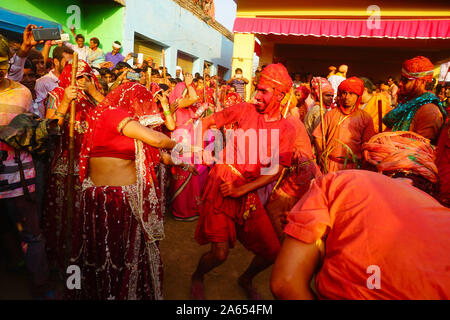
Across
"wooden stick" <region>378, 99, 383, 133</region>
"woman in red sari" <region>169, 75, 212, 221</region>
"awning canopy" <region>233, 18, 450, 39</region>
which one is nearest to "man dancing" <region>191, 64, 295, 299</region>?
"woman in red sari" <region>169, 75, 212, 221</region>

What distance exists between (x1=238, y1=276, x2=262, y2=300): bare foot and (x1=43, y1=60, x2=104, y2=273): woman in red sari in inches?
68.9

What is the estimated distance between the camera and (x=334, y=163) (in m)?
3.54

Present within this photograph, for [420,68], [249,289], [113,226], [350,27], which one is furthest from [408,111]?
[350,27]

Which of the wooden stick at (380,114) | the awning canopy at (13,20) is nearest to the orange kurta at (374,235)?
the wooden stick at (380,114)

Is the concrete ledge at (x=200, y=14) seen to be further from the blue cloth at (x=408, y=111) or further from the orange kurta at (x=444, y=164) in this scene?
the orange kurta at (x=444, y=164)

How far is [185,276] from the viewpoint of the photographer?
3111mm

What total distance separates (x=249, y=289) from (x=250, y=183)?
3.80 ft

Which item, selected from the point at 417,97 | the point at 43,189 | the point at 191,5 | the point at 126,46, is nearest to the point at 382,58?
the point at 191,5

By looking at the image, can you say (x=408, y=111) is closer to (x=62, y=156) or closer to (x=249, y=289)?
(x=249, y=289)

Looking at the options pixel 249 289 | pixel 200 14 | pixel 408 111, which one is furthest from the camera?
pixel 200 14

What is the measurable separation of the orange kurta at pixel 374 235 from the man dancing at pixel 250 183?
133cm

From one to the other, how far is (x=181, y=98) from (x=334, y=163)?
8.46ft

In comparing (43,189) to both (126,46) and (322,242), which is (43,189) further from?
(126,46)

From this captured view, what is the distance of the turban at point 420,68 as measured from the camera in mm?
2945
